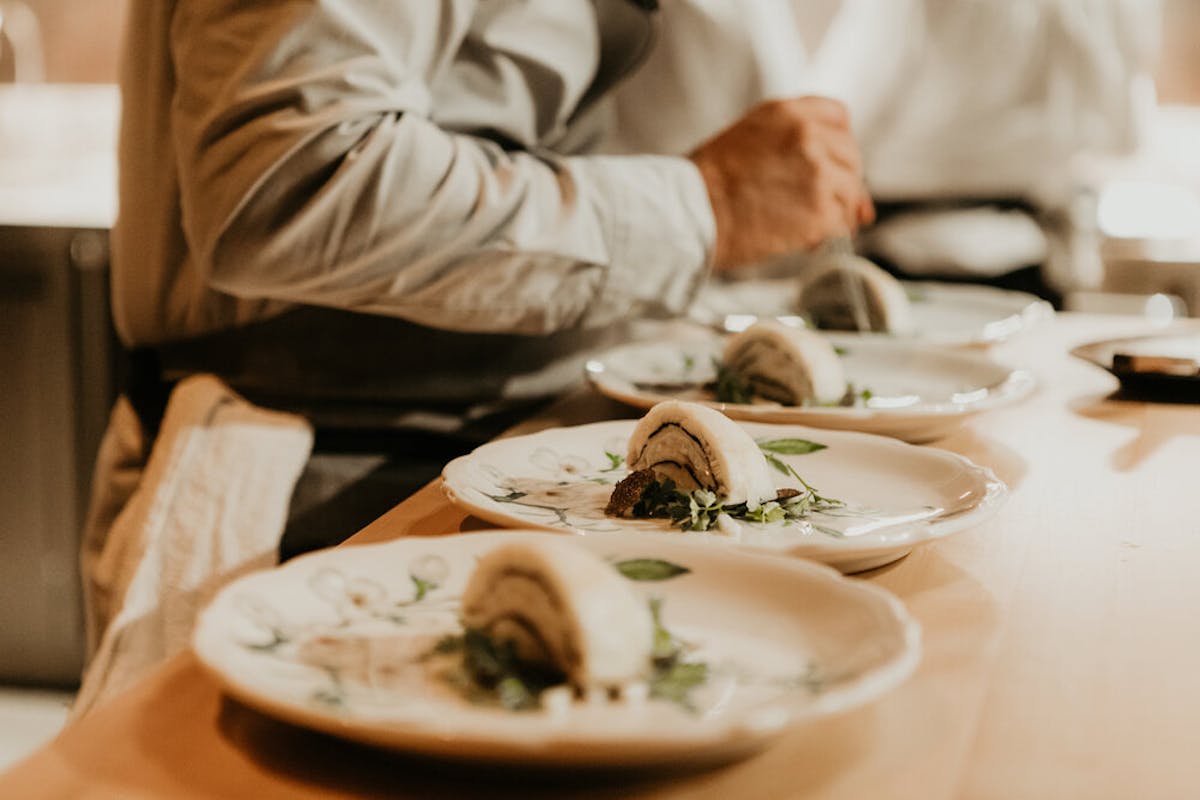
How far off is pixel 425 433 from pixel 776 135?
1.59ft

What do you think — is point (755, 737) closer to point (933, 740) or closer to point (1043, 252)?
point (933, 740)

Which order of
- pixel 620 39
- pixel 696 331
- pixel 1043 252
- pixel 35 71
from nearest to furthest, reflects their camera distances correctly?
pixel 620 39 → pixel 696 331 → pixel 1043 252 → pixel 35 71

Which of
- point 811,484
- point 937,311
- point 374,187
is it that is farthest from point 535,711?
point 937,311

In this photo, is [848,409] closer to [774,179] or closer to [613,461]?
[613,461]

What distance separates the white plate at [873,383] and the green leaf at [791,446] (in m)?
0.09

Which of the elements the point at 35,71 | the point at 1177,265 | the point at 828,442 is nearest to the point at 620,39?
the point at 828,442

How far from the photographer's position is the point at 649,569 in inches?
26.4

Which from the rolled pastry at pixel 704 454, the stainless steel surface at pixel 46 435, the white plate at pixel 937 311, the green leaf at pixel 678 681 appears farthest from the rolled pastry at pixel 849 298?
the stainless steel surface at pixel 46 435

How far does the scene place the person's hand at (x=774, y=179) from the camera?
141 cm

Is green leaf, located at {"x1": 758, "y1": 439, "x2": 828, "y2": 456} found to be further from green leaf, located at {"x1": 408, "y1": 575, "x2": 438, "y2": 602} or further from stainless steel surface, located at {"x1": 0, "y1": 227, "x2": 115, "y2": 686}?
stainless steel surface, located at {"x1": 0, "y1": 227, "x2": 115, "y2": 686}

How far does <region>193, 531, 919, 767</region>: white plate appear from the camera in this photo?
0.47 metres

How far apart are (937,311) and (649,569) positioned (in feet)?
3.87

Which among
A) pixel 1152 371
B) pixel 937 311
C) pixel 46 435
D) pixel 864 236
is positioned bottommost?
pixel 46 435

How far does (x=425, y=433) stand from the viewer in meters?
1.40
